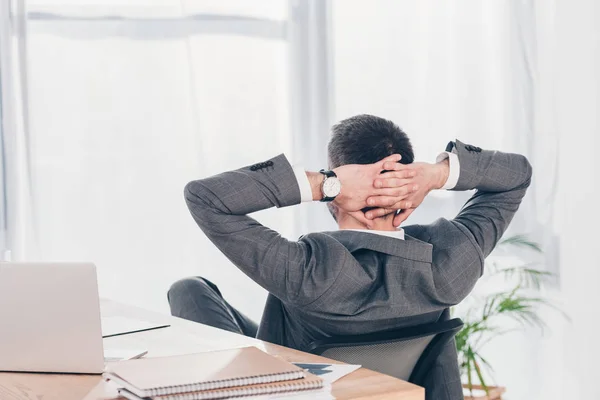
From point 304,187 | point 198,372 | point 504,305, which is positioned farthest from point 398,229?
point 504,305

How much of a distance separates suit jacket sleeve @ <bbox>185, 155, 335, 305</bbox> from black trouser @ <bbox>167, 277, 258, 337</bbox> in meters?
0.40

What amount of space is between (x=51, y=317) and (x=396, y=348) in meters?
0.62

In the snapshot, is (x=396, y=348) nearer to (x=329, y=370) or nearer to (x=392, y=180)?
(x=329, y=370)

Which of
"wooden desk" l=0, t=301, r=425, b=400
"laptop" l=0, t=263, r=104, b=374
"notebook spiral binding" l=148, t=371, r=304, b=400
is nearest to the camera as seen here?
"notebook spiral binding" l=148, t=371, r=304, b=400

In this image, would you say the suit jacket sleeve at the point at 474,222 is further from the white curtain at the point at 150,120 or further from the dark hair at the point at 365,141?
the white curtain at the point at 150,120

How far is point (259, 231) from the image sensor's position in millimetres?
1741

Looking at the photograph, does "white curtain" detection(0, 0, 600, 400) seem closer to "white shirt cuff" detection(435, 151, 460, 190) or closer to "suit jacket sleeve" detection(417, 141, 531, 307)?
"suit jacket sleeve" detection(417, 141, 531, 307)

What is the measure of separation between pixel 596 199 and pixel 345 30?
4.01 feet

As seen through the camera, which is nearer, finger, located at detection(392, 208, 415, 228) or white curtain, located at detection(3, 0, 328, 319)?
finger, located at detection(392, 208, 415, 228)

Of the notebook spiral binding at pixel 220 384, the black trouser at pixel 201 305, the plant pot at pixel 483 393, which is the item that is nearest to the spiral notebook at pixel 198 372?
the notebook spiral binding at pixel 220 384

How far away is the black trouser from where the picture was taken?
2.11m

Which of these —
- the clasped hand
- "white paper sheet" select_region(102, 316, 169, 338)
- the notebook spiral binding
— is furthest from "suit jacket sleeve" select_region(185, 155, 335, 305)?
the notebook spiral binding

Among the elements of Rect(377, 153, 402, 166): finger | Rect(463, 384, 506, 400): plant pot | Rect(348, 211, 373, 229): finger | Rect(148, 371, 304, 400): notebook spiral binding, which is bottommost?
Rect(463, 384, 506, 400): plant pot

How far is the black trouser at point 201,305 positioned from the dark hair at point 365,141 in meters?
0.48
